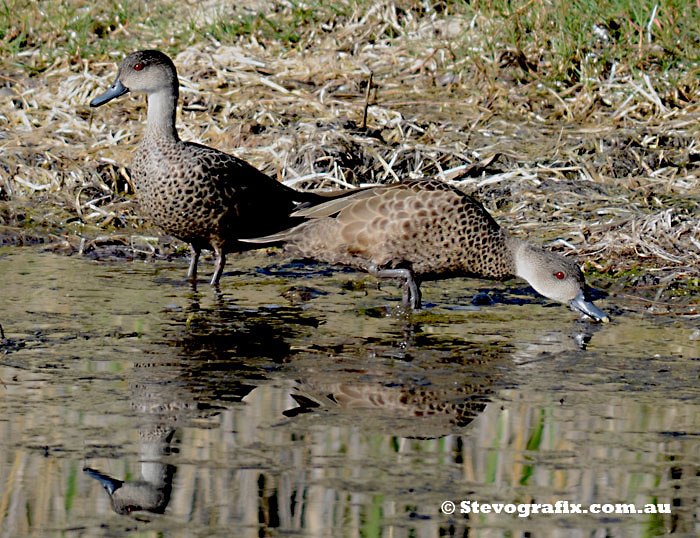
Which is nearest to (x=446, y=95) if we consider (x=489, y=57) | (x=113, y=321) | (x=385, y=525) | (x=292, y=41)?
(x=489, y=57)

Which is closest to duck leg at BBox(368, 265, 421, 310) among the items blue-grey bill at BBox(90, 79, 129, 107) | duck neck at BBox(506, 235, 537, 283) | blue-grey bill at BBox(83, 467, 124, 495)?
duck neck at BBox(506, 235, 537, 283)

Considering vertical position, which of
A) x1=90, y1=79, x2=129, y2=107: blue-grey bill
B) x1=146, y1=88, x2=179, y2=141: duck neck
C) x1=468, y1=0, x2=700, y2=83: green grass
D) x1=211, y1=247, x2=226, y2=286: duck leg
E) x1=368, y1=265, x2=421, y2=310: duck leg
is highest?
x1=468, y1=0, x2=700, y2=83: green grass

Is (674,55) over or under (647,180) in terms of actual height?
over

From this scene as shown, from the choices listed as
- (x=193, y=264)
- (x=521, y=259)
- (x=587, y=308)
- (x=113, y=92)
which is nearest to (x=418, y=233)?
(x=521, y=259)

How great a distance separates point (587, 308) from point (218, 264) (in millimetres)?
2052

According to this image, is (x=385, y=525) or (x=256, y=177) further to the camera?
(x=256, y=177)

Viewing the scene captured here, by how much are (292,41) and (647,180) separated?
353 centimetres

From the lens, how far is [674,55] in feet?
30.7

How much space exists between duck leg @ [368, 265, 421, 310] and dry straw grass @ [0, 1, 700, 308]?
50.9 inches

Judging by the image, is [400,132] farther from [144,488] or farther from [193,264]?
[144,488]

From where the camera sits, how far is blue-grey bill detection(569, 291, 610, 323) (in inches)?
232

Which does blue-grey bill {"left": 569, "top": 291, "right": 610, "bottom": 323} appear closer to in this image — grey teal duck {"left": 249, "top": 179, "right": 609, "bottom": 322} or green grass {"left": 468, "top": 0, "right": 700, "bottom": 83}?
grey teal duck {"left": 249, "top": 179, "right": 609, "bottom": 322}

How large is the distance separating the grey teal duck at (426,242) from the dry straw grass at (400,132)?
826 millimetres

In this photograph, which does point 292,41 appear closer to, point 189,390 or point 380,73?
point 380,73
